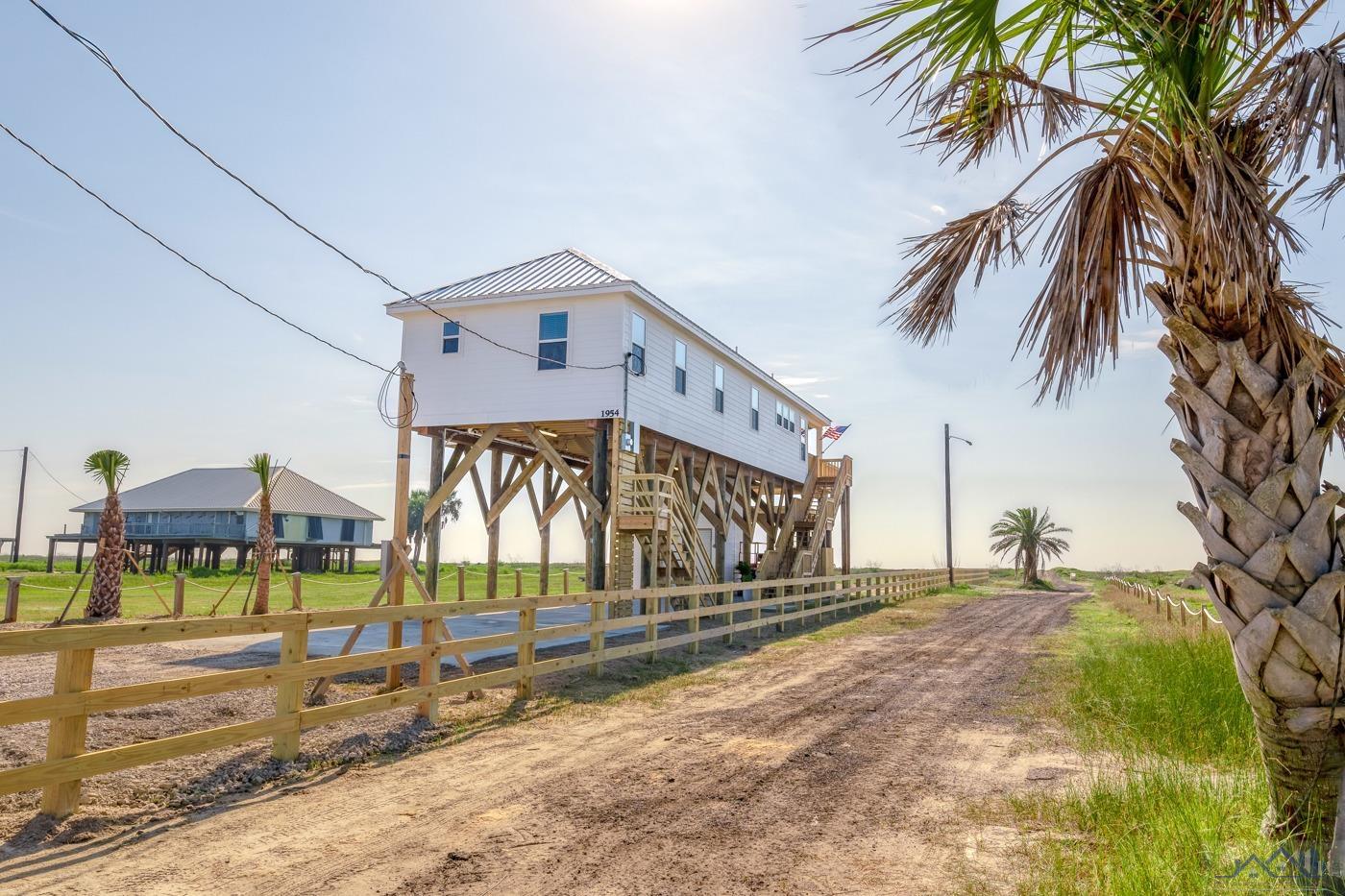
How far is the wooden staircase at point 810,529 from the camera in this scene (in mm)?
27891

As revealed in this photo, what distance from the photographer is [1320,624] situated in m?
3.98

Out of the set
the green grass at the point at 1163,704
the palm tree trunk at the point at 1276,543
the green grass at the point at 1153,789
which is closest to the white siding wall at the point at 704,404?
the green grass at the point at 1163,704

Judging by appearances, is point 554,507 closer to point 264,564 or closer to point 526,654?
point 264,564

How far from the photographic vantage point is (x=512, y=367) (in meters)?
19.3

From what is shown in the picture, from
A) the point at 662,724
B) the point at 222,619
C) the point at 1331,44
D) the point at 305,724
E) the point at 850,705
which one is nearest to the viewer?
the point at 1331,44

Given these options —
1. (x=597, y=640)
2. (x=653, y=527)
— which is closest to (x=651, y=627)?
(x=597, y=640)

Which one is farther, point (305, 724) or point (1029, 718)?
point (1029, 718)

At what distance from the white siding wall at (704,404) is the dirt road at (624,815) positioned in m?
11.1

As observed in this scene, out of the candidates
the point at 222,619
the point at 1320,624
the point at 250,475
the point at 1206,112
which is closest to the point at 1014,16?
the point at 1206,112

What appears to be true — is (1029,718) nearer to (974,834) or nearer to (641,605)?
(974,834)

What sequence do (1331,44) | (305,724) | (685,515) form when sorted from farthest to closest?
1. (685,515)
2. (305,724)
3. (1331,44)

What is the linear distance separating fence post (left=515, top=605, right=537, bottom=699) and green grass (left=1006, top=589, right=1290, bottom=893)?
5.68m

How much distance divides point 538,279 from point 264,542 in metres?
10.7

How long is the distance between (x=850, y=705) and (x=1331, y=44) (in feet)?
25.3
